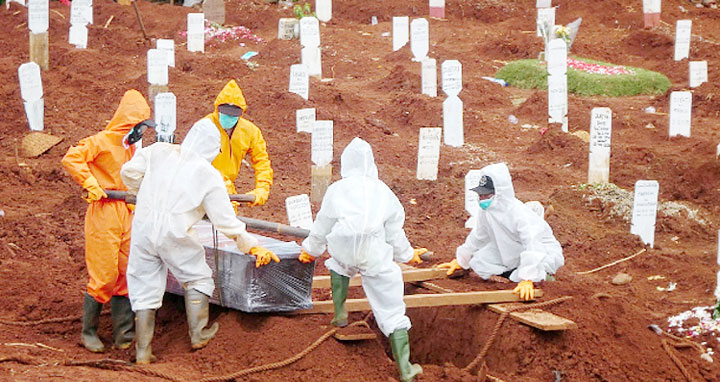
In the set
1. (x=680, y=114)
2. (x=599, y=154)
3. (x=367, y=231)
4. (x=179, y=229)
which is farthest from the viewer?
(x=680, y=114)

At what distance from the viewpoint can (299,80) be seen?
1353 centimetres

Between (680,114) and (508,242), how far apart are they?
23.4 ft

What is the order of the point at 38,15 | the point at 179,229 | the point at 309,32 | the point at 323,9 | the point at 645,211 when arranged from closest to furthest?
the point at 179,229
the point at 645,211
the point at 38,15
the point at 309,32
the point at 323,9

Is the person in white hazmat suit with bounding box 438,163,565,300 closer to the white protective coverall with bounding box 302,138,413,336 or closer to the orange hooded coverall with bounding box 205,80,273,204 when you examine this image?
the white protective coverall with bounding box 302,138,413,336

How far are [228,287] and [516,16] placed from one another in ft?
57.6

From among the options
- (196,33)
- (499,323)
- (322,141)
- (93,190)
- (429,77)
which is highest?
(196,33)

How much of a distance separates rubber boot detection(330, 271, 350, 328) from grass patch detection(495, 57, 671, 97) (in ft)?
34.6

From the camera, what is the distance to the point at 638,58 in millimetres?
19625

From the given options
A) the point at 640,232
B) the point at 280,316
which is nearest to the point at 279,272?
the point at 280,316

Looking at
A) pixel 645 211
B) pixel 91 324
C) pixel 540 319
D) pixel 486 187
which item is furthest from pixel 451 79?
pixel 91 324

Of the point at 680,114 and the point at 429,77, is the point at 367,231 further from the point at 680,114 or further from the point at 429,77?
the point at 429,77

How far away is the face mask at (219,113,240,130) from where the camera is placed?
763 cm

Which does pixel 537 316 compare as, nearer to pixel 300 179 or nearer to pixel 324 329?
pixel 324 329

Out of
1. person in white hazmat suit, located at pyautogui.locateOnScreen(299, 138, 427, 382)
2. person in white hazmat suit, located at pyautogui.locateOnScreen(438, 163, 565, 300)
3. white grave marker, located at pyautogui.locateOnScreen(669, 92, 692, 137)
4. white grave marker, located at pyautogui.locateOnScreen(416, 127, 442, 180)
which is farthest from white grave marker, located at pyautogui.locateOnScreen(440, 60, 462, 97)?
person in white hazmat suit, located at pyautogui.locateOnScreen(299, 138, 427, 382)
